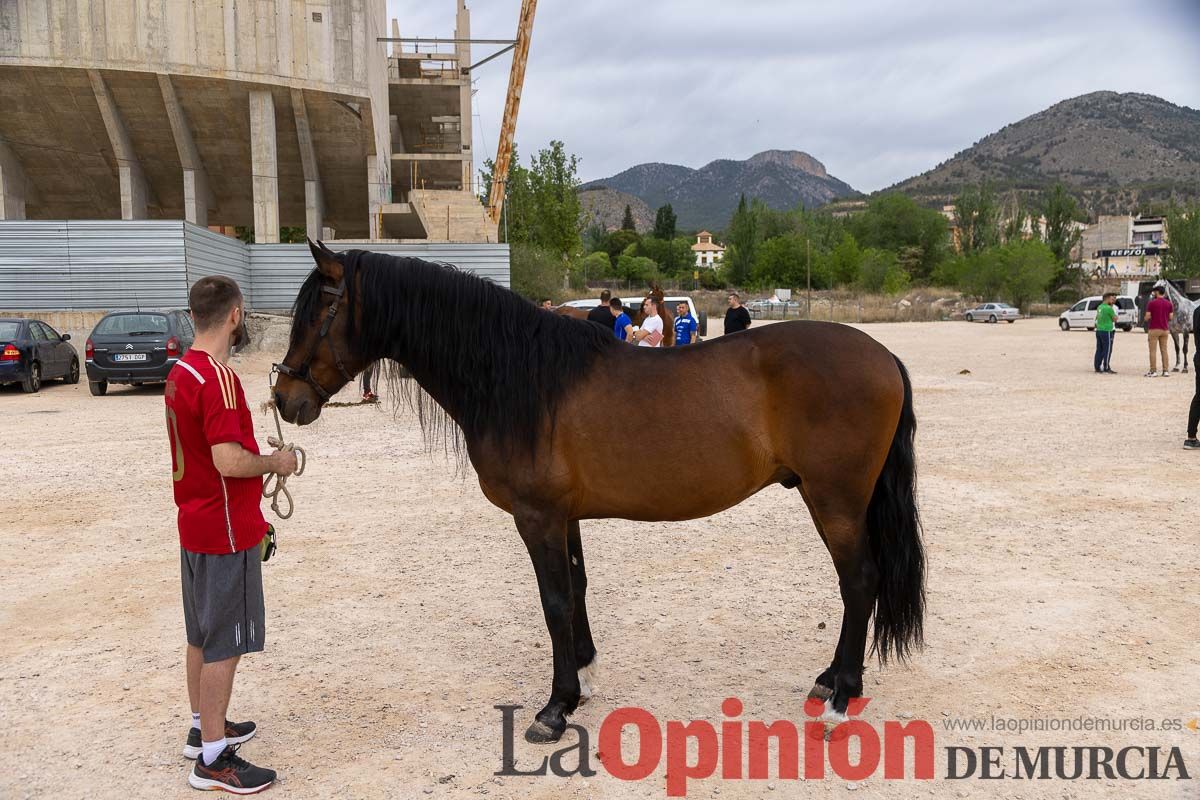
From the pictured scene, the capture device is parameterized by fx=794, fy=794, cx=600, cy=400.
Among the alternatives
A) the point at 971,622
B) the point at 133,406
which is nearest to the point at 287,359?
the point at 971,622

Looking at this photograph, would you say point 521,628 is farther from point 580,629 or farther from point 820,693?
point 820,693

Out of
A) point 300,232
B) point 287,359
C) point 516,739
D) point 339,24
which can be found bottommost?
point 516,739

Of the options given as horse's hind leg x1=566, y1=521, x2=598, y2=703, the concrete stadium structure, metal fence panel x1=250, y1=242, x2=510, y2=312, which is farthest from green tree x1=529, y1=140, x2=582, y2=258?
horse's hind leg x1=566, y1=521, x2=598, y2=703

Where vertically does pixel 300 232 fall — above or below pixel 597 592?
above

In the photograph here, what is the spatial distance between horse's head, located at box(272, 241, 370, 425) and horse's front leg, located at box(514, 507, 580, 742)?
1002mm

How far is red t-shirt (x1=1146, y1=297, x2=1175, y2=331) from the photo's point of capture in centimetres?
1680

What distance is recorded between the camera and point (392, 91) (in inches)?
1677

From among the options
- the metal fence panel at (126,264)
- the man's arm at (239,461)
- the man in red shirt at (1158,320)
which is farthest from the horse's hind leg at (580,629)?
the metal fence panel at (126,264)

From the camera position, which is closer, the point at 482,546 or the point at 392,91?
the point at 482,546

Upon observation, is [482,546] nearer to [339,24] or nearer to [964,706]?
[964,706]

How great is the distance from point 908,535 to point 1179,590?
8.31ft

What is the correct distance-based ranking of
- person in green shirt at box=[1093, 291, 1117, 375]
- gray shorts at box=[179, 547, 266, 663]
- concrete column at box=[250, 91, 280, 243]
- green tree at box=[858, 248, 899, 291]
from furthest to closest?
green tree at box=[858, 248, 899, 291] < concrete column at box=[250, 91, 280, 243] < person in green shirt at box=[1093, 291, 1117, 375] < gray shorts at box=[179, 547, 266, 663]

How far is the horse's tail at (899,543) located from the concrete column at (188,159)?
30839 mm

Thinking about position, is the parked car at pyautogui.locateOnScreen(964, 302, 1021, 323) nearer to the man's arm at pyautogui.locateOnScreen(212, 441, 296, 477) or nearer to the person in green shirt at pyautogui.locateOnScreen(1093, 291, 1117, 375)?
the person in green shirt at pyautogui.locateOnScreen(1093, 291, 1117, 375)
